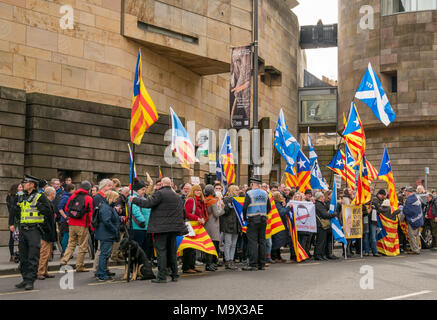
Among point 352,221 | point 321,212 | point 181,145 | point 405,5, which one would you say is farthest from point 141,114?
point 405,5

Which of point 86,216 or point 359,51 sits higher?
point 359,51

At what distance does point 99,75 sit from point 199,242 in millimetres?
11102

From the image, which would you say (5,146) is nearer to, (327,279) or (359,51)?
(327,279)

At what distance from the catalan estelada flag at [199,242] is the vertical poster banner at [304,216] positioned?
141 inches

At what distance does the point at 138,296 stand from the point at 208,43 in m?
18.4

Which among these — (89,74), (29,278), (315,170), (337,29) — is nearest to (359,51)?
(337,29)

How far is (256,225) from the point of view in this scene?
13.1 m

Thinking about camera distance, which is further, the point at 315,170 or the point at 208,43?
the point at 208,43

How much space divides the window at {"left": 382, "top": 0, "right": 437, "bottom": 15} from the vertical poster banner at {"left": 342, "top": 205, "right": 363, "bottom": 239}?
86.2 ft

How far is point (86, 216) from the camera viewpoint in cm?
1223

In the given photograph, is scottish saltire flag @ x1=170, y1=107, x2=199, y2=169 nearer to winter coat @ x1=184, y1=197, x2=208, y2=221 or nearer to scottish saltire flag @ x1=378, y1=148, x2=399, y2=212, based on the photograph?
winter coat @ x1=184, y1=197, x2=208, y2=221

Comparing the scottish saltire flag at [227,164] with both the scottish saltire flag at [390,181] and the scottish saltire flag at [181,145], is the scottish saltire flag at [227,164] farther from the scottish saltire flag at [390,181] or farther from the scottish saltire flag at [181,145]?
the scottish saltire flag at [390,181]

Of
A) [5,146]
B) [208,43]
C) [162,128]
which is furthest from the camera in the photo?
[208,43]

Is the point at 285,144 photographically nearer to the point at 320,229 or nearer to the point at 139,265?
the point at 320,229
